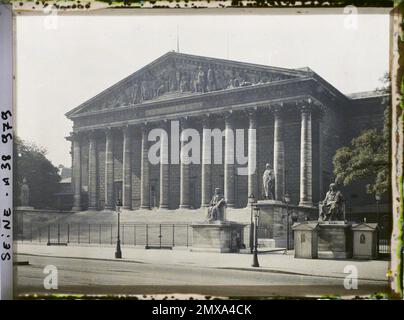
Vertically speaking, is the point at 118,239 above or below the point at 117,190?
below

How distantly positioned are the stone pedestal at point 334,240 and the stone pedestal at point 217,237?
1394 millimetres

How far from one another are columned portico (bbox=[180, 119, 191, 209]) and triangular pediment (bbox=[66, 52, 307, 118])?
0.69m

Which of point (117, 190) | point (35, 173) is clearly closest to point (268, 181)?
point (117, 190)

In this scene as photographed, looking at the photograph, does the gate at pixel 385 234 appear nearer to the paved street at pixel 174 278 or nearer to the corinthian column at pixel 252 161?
the paved street at pixel 174 278

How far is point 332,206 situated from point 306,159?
0.92 meters

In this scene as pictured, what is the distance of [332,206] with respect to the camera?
10555 mm

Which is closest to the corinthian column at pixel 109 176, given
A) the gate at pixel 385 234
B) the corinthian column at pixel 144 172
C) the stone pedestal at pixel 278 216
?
the corinthian column at pixel 144 172

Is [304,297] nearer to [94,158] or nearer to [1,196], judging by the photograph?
[94,158]

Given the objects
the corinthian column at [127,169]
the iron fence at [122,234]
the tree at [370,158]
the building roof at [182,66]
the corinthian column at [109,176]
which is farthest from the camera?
the corinthian column at [127,169]

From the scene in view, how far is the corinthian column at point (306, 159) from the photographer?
10531 mm

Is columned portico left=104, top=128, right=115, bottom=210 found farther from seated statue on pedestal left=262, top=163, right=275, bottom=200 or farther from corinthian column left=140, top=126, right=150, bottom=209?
seated statue on pedestal left=262, top=163, right=275, bottom=200

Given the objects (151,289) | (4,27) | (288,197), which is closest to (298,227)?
(288,197)

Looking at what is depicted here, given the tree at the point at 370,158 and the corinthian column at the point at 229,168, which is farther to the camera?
the corinthian column at the point at 229,168

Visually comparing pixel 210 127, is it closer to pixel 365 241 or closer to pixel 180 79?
pixel 180 79
